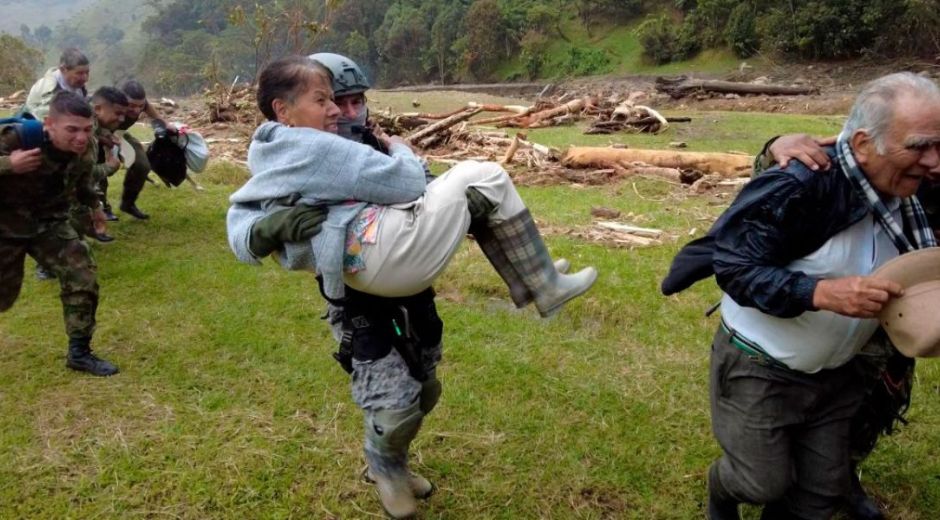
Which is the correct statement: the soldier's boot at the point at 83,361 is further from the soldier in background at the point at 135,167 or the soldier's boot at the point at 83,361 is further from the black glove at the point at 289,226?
the soldier in background at the point at 135,167

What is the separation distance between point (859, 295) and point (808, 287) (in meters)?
0.15

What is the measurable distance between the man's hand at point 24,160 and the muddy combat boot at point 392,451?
3124 mm

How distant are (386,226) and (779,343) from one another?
1432 mm

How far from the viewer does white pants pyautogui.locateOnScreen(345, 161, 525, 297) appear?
2445 mm

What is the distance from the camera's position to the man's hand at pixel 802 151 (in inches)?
89.2

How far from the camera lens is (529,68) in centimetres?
5462

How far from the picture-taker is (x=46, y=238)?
4781 mm

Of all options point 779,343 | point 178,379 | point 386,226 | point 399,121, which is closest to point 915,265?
point 779,343

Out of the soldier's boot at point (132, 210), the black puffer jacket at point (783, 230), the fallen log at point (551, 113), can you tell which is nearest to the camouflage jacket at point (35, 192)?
the soldier's boot at point (132, 210)

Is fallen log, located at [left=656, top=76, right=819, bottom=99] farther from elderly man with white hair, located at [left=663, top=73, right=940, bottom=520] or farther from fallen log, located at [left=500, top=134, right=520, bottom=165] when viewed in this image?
elderly man with white hair, located at [left=663, top=73, right=940, bottom=520]

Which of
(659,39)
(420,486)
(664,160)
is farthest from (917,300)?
(659,39)

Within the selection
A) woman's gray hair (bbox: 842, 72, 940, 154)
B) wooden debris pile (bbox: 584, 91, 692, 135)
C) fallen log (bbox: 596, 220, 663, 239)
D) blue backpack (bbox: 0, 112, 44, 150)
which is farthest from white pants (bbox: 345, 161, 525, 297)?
wooden debris pile (bbox: 584, 91, 692, 135)

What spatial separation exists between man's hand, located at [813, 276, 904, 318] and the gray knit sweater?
53.8 inches

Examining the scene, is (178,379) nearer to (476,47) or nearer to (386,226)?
(386,226)
